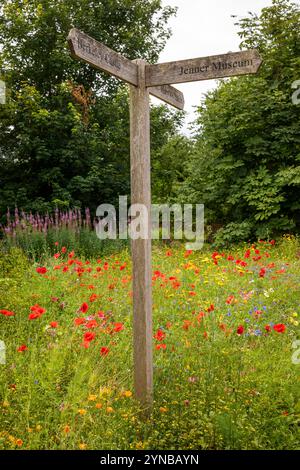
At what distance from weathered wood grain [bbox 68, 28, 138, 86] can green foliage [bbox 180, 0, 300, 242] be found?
7.76 meters

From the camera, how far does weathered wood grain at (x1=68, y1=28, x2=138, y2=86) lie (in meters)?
2.67

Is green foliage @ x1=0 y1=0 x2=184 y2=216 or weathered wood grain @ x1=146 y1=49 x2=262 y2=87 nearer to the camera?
weathered wood grain @ x1=146 y1=49 x2=262 y2=87

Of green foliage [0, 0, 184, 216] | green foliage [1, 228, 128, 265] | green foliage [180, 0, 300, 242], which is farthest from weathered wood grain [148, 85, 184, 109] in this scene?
green foliage [0, 0, 184, 216]

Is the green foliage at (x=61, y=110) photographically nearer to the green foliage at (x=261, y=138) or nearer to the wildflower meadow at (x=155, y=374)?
the green foliage at (x=261, y=138)

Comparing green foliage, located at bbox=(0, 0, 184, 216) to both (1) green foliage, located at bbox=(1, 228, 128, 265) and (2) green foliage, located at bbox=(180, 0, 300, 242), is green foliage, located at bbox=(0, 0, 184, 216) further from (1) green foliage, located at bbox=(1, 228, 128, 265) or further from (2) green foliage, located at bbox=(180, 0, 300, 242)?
(2) green foliage, located at bbox=(180, 0, 300, 242)

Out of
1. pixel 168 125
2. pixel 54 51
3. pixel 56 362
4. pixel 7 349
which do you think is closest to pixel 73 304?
pixel 7 349

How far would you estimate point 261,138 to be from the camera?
1104 cm

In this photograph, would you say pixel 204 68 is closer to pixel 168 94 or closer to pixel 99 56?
pixel 168 94

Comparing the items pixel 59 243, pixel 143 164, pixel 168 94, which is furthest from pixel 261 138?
pixel 143 164

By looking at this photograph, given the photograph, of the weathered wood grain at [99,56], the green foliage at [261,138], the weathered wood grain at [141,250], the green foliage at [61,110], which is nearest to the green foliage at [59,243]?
the green foliage at [61,110]

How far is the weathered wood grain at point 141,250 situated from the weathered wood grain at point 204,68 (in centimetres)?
11

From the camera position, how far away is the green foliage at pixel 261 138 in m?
10.8
